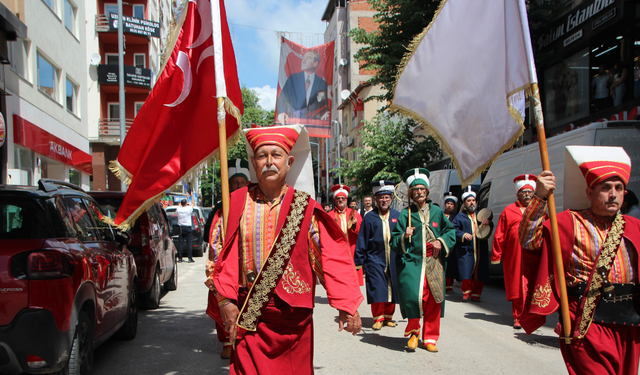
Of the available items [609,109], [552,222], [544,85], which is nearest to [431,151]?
[544,85]

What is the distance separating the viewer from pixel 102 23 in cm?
2834

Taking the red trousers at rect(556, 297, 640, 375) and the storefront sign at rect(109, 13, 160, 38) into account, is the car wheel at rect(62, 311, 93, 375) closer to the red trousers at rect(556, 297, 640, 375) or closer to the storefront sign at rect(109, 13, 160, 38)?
the red trousers at rect(556, 297, 640, 375)

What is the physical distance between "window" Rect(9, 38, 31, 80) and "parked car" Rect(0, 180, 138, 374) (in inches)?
461

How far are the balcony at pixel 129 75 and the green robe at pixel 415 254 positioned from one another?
24.1 metres

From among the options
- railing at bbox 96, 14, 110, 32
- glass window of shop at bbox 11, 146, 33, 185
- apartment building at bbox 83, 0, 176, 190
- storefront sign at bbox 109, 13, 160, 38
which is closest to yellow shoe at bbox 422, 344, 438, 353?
glass window of shop at bbox 11, 146, 33, 185

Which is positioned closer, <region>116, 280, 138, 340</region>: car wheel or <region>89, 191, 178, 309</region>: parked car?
<region>116, 280, 138, 340</region>: car wheel

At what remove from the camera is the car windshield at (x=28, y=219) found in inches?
162

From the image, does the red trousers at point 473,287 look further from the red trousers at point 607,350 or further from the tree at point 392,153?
the tree at point 392,153

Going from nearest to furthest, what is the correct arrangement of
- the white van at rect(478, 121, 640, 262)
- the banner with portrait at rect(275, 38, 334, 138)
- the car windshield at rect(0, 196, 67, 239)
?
the car windshield at rect(0, 196, 67, 239) < the white van at rect(478, 121, 640, 262) < the banner with portrait at rect(275, 38, 334, 138)

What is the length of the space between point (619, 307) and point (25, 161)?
53.2ft

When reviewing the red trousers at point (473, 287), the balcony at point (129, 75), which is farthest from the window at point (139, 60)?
the red trousers at point (473, 287)

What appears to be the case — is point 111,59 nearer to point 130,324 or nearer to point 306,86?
point 306,86

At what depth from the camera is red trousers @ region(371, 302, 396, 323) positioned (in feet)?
24.9

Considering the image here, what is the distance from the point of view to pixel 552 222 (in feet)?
10.6
